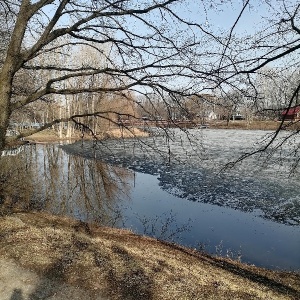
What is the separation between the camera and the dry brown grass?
5.21 meters

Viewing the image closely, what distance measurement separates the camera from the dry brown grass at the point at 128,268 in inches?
205

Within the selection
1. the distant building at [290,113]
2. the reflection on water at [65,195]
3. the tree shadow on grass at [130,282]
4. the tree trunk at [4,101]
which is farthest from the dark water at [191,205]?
the tree trunk at [4,101]

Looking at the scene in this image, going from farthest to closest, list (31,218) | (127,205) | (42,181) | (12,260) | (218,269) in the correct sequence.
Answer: (42,181) → (127,205) → (31,218) → (218,269) → (12,260)

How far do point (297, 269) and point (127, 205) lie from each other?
23.6 feet

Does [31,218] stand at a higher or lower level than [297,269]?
higher

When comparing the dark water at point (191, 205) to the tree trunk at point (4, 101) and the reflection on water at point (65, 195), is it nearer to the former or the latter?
the reflection on water at point (65, 195)

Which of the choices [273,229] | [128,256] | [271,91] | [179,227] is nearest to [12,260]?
[128,256]

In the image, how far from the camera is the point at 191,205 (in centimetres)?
1442

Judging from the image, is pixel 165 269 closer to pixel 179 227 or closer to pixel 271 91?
pixel 271 91

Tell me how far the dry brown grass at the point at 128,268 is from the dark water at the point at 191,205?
1593 mm

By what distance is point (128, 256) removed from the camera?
655cm

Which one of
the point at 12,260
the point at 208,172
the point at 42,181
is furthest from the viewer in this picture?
the point at 208,172

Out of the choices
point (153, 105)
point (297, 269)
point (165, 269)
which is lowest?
point (297, 269)

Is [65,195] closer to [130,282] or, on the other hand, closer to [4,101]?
[130,282]
